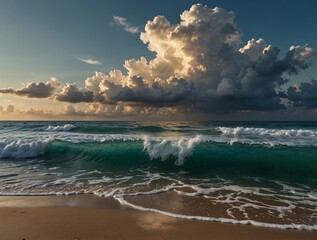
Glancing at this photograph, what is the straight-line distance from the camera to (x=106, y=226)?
559 cm

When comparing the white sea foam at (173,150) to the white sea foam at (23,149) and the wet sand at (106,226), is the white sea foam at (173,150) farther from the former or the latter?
the white sea foam at (23,149)

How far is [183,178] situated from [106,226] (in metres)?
5.47

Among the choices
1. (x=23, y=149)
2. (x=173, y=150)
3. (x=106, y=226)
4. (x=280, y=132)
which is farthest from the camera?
(x=280, y=132)

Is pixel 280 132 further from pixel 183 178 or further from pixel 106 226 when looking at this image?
pixel 106 226

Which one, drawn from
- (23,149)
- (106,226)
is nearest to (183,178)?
(106,226)

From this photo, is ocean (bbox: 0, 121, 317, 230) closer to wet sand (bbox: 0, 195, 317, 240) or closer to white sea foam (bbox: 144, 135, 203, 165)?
white sea foam (bbox: 144, 135, 203, 165)

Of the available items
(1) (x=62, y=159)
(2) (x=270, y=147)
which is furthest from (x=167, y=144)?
(2) (x=270, y=147)

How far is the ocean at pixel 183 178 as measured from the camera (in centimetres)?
684

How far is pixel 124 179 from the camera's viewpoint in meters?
10.4

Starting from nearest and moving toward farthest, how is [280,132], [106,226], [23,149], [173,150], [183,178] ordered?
[106,226], [183,178], [173,150], [23,149], [280,132]

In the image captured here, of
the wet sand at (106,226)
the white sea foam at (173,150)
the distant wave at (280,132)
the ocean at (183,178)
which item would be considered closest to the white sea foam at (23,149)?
the ocean at (183,178)

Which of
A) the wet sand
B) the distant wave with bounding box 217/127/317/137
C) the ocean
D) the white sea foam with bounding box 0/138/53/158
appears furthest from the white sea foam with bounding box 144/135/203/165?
the distant wave with bounding box 217/127/317/137

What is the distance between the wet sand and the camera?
203 inches

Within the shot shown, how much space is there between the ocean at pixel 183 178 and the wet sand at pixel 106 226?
412 mm
